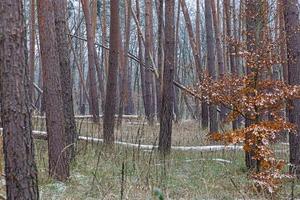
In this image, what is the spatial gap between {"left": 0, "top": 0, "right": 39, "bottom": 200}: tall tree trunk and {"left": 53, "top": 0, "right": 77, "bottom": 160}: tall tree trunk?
346 cm

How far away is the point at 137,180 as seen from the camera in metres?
5.43

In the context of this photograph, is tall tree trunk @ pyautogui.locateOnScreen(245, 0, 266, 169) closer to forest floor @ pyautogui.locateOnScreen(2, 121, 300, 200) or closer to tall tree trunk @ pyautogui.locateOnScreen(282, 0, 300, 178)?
tall tree trunk @ pyautogui.locateOnScreen(282, 0, 300, 178)

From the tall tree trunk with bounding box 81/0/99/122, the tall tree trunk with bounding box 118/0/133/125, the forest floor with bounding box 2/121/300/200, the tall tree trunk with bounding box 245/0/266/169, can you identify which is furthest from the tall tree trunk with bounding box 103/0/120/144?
the tall tree trunk with bounding box 81/0/99/122

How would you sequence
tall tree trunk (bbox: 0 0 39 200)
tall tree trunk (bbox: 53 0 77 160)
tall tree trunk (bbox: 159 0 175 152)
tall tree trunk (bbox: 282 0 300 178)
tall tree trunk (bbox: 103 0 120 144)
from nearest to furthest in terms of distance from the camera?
tall tree trunk (bbox: 0 0 39 200) < tall tree trunk (bbox: 53 0 77 160) < tall tree trunk (bbox: 282 0 300 178) < tall tree trunk (bbox: 159 0 175 152) < tall tree trunk (bbox: 103 0 120 144)

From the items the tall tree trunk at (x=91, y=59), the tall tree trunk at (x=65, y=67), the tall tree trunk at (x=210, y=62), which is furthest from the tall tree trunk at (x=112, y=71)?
the tall tree trunk at (x=91, y=59)

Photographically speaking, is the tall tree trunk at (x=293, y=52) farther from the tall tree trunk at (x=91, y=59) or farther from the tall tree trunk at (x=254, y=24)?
the tall tree trunk at (x=91, y=59)

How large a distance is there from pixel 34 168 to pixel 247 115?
156 inches

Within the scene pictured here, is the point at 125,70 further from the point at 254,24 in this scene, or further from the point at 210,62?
the point at 254,24

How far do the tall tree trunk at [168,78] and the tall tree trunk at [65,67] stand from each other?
2048mm

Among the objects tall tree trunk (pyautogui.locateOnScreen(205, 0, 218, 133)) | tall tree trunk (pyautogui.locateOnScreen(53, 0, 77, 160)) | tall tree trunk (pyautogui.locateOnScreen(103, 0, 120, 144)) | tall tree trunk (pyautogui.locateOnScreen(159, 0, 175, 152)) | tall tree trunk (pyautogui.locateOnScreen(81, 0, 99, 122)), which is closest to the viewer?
tall tree trunk (pyautogui.locateOnScreen(53, 0, 77, 160))

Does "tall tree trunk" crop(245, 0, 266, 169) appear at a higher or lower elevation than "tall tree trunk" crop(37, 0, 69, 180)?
higher

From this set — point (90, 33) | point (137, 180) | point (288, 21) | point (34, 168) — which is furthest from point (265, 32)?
point (90, 33)

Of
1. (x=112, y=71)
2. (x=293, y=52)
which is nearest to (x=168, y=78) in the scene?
(x=112, y=71)

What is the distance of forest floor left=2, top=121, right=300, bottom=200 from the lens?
5.07m
